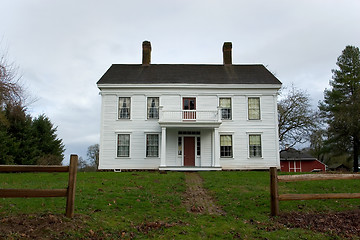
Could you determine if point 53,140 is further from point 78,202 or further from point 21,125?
point 78,202

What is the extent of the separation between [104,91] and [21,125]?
8.96m

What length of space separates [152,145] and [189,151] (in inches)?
110

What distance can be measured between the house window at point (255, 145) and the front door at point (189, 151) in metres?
4.32

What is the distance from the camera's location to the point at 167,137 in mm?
22672

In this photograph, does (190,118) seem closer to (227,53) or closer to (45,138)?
(227,53)

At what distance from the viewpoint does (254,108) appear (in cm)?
2342

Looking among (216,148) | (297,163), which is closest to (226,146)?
(216,148)

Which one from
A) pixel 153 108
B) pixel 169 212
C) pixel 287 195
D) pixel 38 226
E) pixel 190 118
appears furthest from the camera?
pixel 153 108

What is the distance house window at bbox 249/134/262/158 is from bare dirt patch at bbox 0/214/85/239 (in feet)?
57.7

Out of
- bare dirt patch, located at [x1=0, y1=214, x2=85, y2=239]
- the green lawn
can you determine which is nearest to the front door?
the green lawn

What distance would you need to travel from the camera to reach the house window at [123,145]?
74.1 feet

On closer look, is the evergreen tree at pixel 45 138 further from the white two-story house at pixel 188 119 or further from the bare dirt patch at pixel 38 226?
the bare dirt patch at pixel 38 226

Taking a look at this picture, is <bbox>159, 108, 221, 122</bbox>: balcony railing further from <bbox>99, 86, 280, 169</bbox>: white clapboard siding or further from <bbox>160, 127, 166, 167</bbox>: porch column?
<bbox>160, 127, 166, 167</bbox>: porch column

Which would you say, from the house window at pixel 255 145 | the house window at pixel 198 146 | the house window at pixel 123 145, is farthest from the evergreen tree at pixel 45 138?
the house window at pixel 255 145
